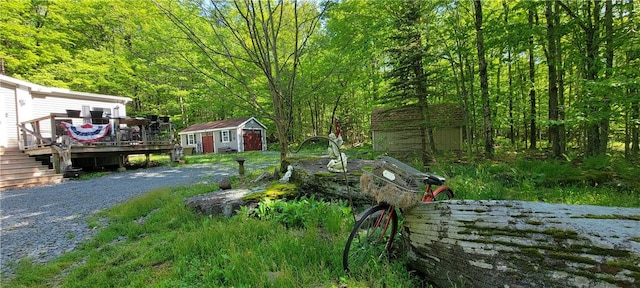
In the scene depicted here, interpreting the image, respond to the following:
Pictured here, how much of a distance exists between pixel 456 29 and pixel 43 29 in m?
24.2

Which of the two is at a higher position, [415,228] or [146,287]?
[415,228]

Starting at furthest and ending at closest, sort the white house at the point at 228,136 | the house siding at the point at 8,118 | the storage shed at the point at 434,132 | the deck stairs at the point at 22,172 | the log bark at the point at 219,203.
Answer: the white house at the point at 228,136 < the storage shed at the point at 434,132 < the house siding at the point at 8,118 < the deck stairs at the point at 22,172 < the log bark at the point at 219,203

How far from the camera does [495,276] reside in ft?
6.21

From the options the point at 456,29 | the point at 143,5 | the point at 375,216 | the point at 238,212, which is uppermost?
the point at 143,5

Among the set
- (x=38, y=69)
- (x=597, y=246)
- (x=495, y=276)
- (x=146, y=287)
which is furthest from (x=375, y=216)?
(x=38, y=69)

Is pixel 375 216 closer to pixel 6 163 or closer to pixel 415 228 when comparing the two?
pixel 415 228

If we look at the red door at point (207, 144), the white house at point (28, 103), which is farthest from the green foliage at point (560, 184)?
the red door at point (207, 144)

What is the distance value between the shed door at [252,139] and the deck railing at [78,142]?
358 inches

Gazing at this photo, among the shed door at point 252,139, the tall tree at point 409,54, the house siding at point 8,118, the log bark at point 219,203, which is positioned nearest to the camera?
the log bark at point 219,203

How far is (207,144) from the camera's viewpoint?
2531 cm

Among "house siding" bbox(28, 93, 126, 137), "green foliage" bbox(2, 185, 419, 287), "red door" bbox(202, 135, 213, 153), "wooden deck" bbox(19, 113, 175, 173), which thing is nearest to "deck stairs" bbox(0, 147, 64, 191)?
"wooden deck" bbox(19, 113, 175, 173)

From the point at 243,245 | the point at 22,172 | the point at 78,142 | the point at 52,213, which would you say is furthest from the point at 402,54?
the point at 22,172

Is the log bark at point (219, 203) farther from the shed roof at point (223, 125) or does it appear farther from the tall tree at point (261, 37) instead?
the shed roof at point (223, 125)

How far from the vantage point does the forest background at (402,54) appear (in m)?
5.23
